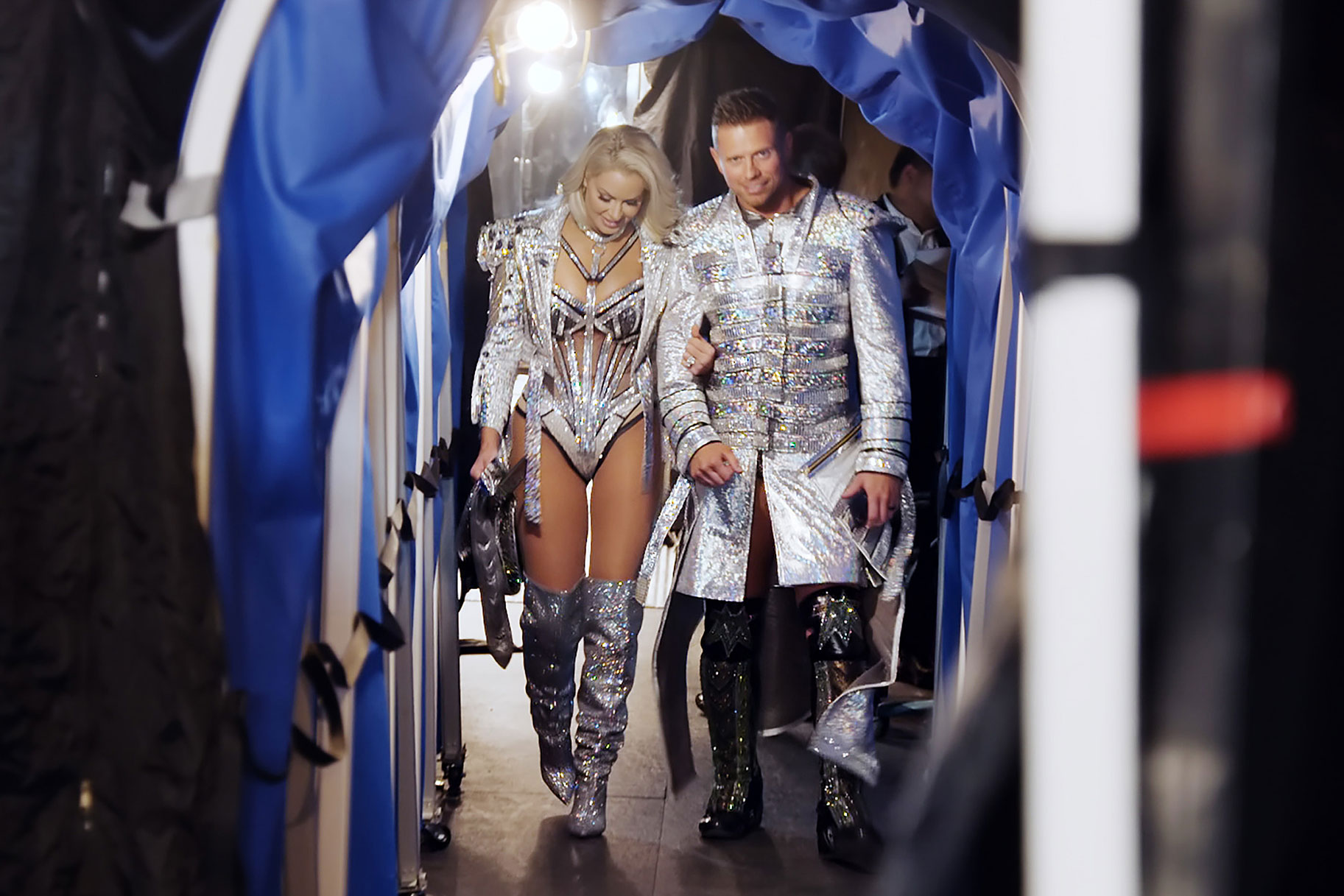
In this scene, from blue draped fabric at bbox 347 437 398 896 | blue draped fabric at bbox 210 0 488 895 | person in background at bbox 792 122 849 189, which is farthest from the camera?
person in background at bbox 792 122 849 189

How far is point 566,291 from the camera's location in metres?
2.97

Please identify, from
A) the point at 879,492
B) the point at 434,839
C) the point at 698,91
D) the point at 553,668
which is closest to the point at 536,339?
the point at 553,668

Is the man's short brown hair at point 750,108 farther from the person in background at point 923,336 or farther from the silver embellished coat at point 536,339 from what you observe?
the person in background at point 923,336

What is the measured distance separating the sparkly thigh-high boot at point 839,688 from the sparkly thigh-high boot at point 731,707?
157 millimetres

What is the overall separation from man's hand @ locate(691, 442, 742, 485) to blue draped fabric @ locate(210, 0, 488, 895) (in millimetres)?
1271

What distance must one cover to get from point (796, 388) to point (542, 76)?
41.5 inches

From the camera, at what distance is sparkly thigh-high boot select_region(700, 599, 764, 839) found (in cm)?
292

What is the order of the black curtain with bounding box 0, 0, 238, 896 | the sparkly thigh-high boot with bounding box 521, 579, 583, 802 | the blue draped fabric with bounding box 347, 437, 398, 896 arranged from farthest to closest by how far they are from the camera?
the sparkly thigh-high boot with bounding box 521, 579, 583, 802, the blue draped fabric with bounding box 347, 437, 398, 896, the black curtain with bounding box 0, 0, 238, 896

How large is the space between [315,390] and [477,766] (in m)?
2.04

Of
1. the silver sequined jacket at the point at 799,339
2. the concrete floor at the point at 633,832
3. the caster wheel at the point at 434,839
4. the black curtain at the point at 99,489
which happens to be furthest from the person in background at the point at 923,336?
the black curtain at the point at 99,489

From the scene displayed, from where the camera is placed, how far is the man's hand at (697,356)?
113 inches

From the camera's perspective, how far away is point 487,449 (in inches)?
116

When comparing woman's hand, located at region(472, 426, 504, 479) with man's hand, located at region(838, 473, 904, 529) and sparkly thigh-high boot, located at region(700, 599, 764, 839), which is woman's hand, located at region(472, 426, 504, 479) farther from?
man's hand, located at region(838, 473, 904, 529)

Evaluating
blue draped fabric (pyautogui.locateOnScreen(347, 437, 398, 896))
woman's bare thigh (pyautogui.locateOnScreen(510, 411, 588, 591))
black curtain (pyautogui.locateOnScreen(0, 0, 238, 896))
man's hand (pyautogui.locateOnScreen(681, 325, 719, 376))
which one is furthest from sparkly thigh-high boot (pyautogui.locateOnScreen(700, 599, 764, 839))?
black curtain (pyautogui.locateOnScreen(0, 0, 238, 896))
